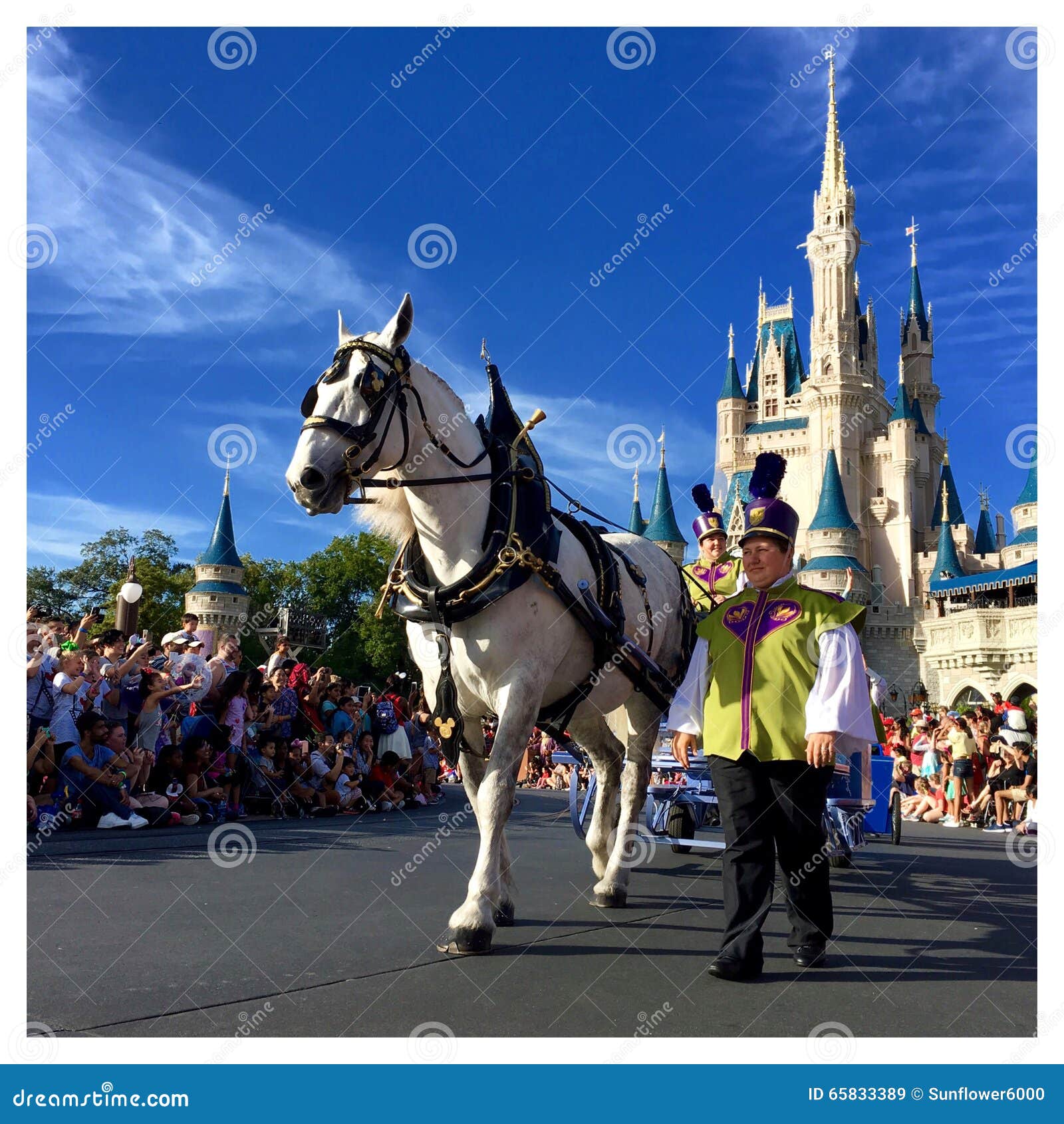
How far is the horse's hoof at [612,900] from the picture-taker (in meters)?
5.38

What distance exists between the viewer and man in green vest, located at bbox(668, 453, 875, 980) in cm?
387

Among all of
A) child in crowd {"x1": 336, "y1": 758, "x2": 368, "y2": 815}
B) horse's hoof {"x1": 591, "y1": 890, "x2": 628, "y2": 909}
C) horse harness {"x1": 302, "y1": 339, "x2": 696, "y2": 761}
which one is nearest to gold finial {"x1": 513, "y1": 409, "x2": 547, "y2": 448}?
horse harness {"x1": 302, "y1": 339, "x2": 696, "y2": 761}

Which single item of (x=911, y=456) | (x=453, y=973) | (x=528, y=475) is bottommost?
(x=453, y=973)

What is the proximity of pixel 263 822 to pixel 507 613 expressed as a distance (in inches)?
277

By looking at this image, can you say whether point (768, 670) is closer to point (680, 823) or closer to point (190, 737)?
point (680, 823)

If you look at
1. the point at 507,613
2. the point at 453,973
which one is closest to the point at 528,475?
the point at 507,613

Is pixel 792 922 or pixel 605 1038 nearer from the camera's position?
pixel 605 1038

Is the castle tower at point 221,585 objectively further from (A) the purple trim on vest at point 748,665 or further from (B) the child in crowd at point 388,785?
(A) the purple trim on vest at point 748,665

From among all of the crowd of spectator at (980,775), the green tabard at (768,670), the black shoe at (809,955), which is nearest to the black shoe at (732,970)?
the black shoe at (809,955)

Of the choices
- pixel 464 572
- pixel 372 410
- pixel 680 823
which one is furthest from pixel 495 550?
pixel 680 823

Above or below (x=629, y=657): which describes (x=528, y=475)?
above

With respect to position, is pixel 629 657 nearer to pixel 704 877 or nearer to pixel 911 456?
pixel 704 877

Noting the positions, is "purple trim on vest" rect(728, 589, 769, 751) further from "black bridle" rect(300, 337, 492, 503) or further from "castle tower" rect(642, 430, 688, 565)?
"castle tower" rect(642, 430, 688, 565)

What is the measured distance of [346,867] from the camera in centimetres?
667
